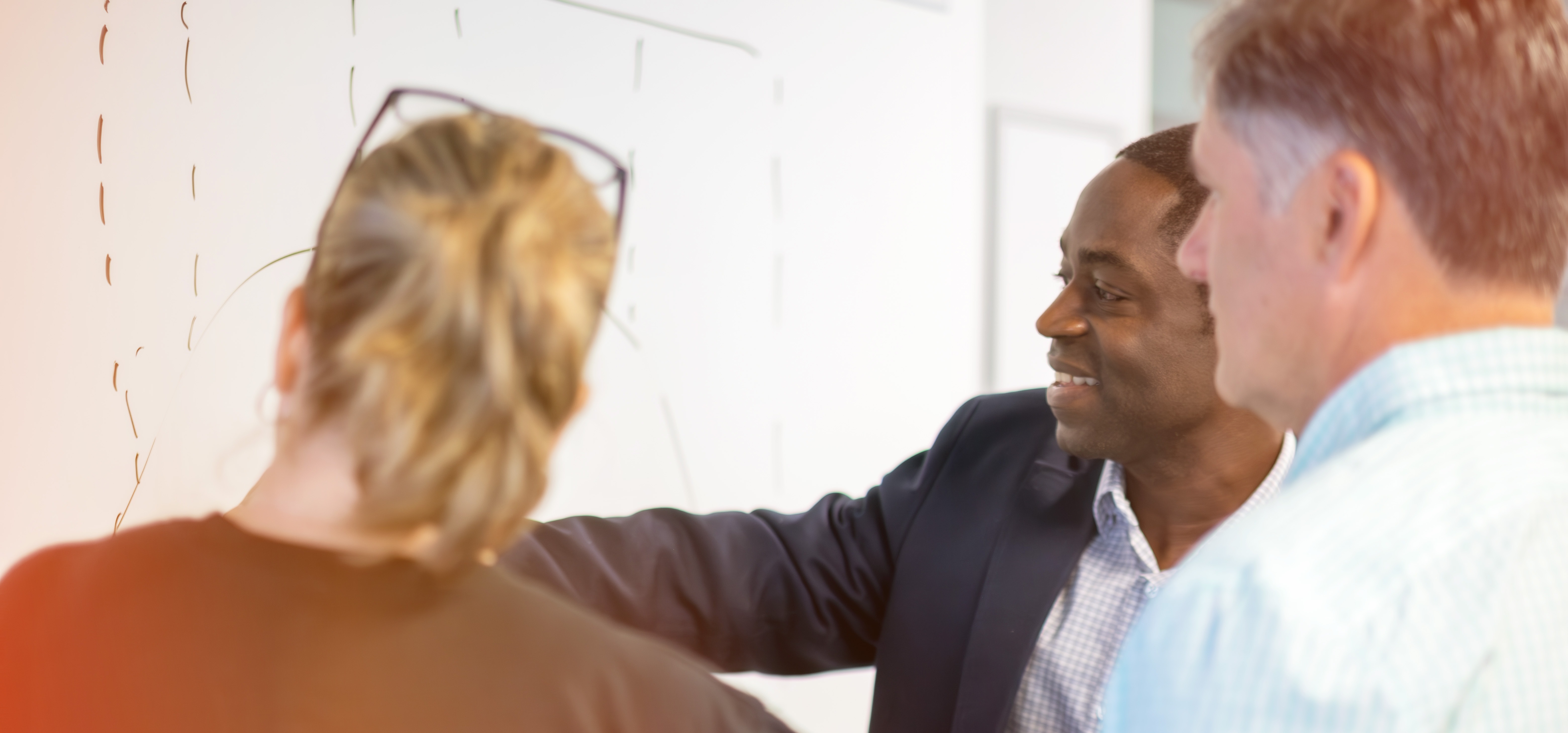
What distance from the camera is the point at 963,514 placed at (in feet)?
4.22

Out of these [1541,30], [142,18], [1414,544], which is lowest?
[1414,544]

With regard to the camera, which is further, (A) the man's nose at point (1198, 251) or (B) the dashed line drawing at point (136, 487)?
(B) the dashed line drawing at point (136, 487)

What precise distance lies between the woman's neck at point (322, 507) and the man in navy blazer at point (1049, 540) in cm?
53

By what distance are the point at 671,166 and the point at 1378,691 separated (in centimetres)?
111

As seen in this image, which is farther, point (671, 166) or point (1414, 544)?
point (671, 166)

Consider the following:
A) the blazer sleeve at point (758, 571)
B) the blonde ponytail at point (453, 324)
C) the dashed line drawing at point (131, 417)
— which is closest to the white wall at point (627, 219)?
the dashed line drawing at point (131, 417)

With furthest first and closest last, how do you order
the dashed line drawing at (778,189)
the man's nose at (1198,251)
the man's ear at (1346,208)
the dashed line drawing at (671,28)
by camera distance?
the dashed line drawing at (778,189), the dashed line drawing at (671,28), the man's nose at (1198,251), the man's ear at (1346,208)

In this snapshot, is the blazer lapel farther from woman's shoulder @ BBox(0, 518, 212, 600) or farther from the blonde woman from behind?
woman's shoulder @ BBox(0, 518, 212, 600)

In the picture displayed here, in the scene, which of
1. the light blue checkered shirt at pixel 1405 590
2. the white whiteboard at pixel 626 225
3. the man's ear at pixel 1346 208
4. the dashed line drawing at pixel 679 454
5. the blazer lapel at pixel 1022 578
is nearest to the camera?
the light blue checkered shirt at pixel 1405 590

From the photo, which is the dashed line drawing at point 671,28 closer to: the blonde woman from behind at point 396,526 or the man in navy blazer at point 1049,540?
the man in navy blazer at point 1049,540

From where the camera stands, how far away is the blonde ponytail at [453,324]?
574 mm

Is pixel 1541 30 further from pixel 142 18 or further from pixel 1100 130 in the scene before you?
pixel 1100 130

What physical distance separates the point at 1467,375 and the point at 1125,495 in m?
0.69

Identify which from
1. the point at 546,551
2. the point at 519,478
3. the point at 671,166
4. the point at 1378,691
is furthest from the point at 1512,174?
the point at 671,166
